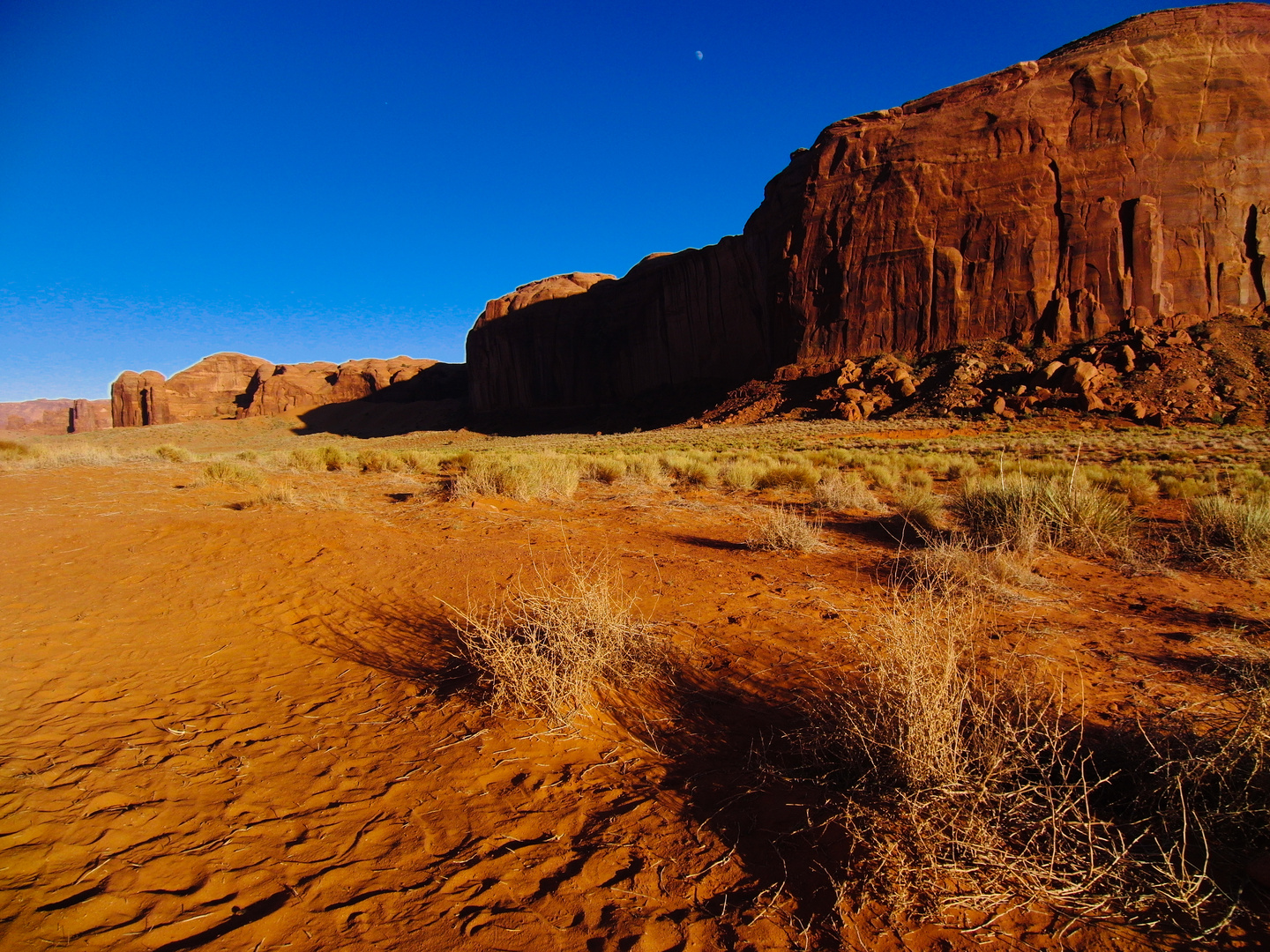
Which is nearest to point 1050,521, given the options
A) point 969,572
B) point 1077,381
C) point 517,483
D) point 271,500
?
point 969,572

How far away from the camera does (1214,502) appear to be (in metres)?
6.48

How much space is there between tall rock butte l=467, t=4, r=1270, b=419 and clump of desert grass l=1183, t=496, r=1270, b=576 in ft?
102

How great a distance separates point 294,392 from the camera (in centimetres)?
6900

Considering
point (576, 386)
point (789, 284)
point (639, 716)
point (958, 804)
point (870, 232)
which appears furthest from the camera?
point (576, 386)

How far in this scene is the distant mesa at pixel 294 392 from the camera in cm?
6550

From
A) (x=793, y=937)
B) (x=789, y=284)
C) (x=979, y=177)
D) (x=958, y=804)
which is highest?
(x=979, y=177)

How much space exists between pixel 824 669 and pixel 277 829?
9.49 feet

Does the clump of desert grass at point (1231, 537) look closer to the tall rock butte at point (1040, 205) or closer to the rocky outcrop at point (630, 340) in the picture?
the tall rock butte at point (1040, 205)

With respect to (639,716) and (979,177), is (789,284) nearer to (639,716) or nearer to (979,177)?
(979,177)

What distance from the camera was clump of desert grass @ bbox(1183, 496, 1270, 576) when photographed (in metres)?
5.29

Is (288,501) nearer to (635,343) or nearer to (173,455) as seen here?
(173,455)

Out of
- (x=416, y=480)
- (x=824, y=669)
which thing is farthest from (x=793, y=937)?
(x=416, y=480)

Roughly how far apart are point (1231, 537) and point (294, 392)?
79514 mm

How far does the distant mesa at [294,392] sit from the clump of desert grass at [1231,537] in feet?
204
